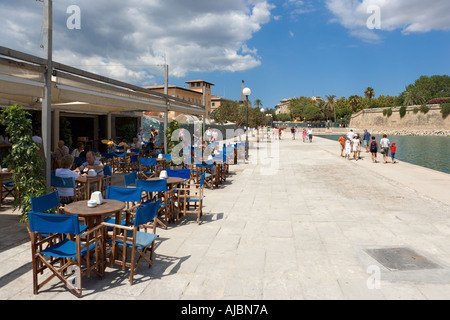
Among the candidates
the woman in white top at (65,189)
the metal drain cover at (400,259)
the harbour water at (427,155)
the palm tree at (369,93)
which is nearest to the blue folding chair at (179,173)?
the woman in white top at (65,189)

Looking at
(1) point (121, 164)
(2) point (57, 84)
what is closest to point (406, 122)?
(1) point (121, 164)

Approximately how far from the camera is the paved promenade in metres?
3.10

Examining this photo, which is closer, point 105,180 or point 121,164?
point 105,180

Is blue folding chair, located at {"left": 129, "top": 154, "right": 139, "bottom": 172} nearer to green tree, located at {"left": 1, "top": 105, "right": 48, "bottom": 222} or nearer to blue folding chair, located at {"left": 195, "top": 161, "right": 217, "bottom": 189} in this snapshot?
blue folding chair, located at {"left": 195, "top": 161, "right": 217, "bottom": 189}

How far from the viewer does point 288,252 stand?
4094mm

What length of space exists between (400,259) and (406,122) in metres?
74.3

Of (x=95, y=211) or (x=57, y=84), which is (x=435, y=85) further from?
(x=95, y=211)

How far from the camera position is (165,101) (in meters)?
9.76

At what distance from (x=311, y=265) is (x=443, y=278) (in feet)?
4.44

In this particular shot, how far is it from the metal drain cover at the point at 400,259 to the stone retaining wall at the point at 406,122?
220 feet

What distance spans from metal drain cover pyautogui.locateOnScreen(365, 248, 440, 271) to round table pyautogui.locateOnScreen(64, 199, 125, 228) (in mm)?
3168

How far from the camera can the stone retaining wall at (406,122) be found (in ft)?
206

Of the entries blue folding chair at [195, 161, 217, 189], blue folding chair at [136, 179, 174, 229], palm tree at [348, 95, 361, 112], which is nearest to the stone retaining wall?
palm tree at [348, 95, 361, 112]
